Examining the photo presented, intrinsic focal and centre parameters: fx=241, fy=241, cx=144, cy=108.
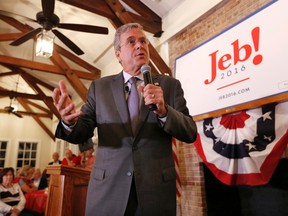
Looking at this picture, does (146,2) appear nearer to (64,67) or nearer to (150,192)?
(64,67)

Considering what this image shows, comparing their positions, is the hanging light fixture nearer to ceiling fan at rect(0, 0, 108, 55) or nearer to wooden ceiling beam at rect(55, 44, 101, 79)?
ceiling fan at rect(0, 0, 108, 55)

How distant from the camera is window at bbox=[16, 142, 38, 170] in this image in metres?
9.99

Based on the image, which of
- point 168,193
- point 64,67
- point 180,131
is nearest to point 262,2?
point 180,131

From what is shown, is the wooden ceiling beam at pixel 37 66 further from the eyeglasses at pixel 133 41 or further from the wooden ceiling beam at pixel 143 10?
the eyeglasses at pixel 133 41

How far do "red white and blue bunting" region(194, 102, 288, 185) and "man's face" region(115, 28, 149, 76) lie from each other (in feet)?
4.97

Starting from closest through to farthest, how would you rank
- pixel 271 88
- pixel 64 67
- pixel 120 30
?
pixel 120 30
pixel 271 88
pixel 64 67

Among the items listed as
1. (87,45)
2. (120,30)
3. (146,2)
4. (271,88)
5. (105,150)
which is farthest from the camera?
(87,45)

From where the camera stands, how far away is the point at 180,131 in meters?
0.97

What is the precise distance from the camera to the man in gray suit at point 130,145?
0.93 meters

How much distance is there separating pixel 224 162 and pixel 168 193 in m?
1.75

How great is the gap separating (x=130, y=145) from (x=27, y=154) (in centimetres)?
1061

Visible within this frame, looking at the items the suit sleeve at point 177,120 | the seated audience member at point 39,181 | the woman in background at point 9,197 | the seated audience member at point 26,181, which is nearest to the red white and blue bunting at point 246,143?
the suit sleeve at point 177,120

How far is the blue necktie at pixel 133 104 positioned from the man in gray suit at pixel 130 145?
0.06 ft

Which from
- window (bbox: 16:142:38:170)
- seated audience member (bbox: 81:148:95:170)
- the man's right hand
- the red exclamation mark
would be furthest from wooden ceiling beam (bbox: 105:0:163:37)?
window (bbox: 16:142:38:170)
